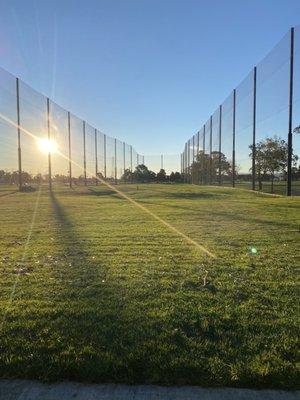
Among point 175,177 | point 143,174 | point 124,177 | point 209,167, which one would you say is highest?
point 209,167

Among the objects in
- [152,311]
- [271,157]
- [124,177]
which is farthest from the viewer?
[124,177]

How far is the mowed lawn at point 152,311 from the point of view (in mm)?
2939

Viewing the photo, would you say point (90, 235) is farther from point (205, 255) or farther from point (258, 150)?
point (258, 150)

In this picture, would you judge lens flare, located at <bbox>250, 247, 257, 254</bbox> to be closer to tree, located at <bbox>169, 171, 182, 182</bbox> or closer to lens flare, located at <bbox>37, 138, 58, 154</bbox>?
lens flare, located at <bbox>37, 138, 58, 154</bbox>

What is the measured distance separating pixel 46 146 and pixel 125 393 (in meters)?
33.1

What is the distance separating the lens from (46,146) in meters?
34.4

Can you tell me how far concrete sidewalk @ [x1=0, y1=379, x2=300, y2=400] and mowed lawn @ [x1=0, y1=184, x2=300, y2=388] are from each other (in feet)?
0.24

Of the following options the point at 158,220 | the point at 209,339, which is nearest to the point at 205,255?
the point at 209,339

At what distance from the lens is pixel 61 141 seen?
1544 inches

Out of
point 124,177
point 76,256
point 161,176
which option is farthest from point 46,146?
point 161,176

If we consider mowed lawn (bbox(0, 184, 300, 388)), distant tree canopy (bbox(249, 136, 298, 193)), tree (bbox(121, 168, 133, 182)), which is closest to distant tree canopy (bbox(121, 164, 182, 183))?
tree (bbox(121, 168, 133, 182))

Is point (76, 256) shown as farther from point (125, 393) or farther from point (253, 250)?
point (125, 393)

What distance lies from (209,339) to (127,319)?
0.75 meters

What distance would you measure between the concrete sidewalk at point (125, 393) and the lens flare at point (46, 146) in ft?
104
